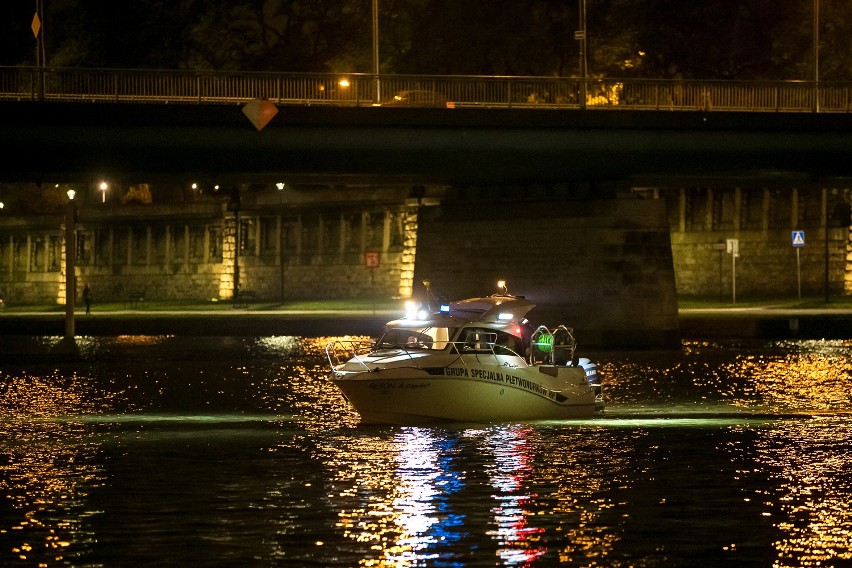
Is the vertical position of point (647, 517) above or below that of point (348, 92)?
below

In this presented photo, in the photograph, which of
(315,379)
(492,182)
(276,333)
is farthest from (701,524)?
(276,333)

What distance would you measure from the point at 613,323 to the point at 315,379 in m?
18.5

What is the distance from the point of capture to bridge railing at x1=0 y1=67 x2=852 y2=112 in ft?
163

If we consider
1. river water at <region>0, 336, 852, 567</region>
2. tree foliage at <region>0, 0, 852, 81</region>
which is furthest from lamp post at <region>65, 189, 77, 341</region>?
tree foliage at <region>0, 0, 852, 81</region>

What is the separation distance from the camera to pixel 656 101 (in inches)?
2072

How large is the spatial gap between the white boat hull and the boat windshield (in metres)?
0.91

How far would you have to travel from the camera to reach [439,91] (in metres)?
52.5

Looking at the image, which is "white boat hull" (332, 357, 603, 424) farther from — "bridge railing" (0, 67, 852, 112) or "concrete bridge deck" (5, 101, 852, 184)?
"bridge railing" (0, 67, 852, 112)

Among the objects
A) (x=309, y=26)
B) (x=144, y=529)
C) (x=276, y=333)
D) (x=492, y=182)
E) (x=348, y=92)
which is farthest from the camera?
(x=309, y=26)

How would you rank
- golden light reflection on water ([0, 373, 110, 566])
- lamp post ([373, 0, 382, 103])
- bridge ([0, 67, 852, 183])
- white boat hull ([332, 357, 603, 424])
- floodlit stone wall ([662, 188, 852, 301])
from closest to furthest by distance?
1. golden light reflection on water ([0, 373, 110, 566])
2. white boat hull ([332, 357, 603, 424])
3. bridge ([0, 67, 852, 183])
4. lamp post ([373, 0, 382, 103])
5. floodlit stone wall ([662, 188, 852, 301])

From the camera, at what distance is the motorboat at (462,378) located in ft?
91.6

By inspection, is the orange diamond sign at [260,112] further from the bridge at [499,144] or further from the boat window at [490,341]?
the boat window at [490,341]

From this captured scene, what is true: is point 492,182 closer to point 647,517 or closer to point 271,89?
point 271,89

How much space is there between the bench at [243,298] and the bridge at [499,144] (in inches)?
1354
